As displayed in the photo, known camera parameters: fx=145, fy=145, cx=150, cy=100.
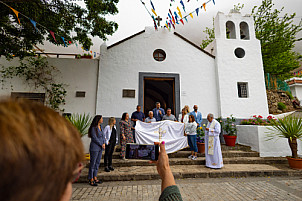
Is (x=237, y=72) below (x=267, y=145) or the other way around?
the other way around

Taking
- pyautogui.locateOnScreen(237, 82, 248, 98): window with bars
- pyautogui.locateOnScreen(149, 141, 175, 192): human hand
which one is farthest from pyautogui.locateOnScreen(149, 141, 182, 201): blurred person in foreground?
pyautogui.locateOnScreen(237, 82, 248, 98): window with bars

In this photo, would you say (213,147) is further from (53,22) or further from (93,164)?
(53,22)

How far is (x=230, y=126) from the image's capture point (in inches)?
322

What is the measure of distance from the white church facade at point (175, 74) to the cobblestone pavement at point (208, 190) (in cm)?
424

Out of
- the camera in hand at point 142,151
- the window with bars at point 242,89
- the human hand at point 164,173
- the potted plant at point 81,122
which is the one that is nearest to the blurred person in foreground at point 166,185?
the human hand at point 164,173

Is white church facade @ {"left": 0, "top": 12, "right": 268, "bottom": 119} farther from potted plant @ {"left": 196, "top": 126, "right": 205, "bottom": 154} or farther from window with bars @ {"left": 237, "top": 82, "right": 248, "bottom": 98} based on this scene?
potted plant @ {"left": 196, "top": 126, "right": 205, "bottom": 154}

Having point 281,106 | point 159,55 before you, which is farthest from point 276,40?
point 159,55

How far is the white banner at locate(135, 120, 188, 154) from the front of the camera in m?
6.66

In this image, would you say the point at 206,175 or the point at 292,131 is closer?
the point at 206,175

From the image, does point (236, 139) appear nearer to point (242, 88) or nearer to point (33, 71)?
point (242, 88)

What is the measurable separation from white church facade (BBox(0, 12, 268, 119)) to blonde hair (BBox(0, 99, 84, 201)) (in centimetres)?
789

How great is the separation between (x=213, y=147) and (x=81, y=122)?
19.7 feet

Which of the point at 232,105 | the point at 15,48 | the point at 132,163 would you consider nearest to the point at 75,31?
the point at 15,48

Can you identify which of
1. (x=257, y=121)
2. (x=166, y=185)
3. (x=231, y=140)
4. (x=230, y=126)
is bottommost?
(x=231, y=140)
